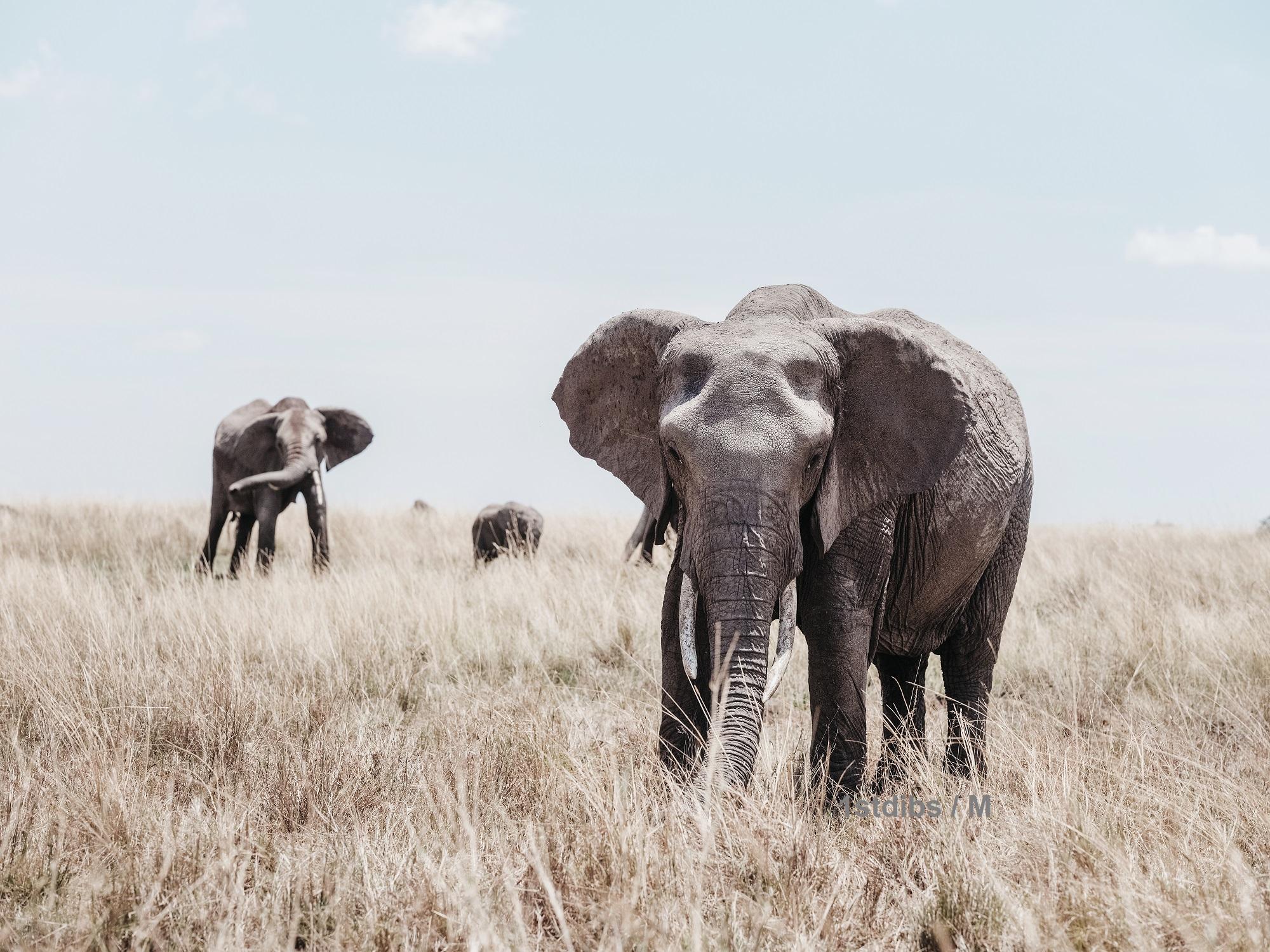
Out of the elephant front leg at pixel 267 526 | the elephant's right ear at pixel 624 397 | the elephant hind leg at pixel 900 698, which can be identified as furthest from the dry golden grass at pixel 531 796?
the elephant front leg at pixel 267 526

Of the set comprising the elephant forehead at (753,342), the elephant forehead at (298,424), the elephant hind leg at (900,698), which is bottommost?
the elephant hind leg at (900,698)

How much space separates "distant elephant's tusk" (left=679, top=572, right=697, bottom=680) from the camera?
4.12m

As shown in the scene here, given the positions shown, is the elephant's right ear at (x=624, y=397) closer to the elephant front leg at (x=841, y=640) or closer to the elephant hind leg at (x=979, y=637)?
the elephant front leg at (x=841, y=640)

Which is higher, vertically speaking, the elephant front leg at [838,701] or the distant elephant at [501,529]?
the elephant front leg at [838,701]

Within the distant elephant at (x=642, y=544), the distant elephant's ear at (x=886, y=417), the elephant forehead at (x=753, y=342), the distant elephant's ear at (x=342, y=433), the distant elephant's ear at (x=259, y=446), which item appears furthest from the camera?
the distant elephant's ear at (x=342, y=433)

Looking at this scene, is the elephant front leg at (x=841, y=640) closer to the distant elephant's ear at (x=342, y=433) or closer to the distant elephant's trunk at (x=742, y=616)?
the distant elephant's trunk at (x=742, y=616)

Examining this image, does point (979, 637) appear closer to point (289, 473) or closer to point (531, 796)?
point (531, 796)

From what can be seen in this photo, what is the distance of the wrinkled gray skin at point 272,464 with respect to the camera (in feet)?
46.1

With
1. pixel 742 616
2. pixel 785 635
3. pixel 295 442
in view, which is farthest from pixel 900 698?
pixel 295 442

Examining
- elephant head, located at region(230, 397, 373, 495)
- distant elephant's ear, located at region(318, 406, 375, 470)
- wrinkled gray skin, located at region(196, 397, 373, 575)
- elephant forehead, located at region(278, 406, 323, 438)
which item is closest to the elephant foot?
wrinkled gray skin, located at region(196, 397, 373, 575)

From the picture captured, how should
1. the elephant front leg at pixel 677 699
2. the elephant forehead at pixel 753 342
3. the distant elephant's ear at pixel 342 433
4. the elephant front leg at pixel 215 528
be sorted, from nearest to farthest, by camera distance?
the elephant forehead at pixel 753 342, the elephant front leg at pixel 677 699, the elephant front leg at pixel 215 528, the distant elephant's ear at pixel 342 433

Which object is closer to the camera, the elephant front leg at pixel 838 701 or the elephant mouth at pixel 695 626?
the elephant mouth at pixel 695 626

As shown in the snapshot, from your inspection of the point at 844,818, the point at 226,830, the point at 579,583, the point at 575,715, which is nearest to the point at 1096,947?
the point at 844,818

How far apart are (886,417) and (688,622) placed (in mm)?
1059
